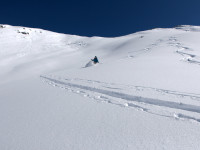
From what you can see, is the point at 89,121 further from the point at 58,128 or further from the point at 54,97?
the point at 54,97

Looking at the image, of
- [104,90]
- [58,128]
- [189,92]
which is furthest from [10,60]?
[189,92]

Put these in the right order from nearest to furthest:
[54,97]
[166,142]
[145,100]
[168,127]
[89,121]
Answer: [166,142] → [168,127] → [89,121] → [145,100] → [54,97]

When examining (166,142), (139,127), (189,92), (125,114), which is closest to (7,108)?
(125,114)

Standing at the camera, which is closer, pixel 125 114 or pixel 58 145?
pixel 58 145

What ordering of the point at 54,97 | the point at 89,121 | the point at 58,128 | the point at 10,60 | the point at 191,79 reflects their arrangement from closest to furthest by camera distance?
the point at 58,128 → the point at 89,121 → the point at 54,97 → the point at 191,79 → the point at 10,60

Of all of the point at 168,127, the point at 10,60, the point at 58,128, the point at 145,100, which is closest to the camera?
the point at 168,127

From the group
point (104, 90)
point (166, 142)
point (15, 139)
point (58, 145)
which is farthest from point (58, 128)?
point (104, 90)

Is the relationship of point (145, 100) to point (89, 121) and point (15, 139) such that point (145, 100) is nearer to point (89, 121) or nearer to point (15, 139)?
point (89, 121)

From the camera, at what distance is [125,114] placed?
3719 mm

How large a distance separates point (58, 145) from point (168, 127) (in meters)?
2.27

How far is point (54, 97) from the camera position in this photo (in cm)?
552

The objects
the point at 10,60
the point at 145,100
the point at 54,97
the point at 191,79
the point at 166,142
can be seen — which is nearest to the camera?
the point at 166,142

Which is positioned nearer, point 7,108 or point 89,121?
point 89,121

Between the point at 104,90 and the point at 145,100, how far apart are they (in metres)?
1.71
